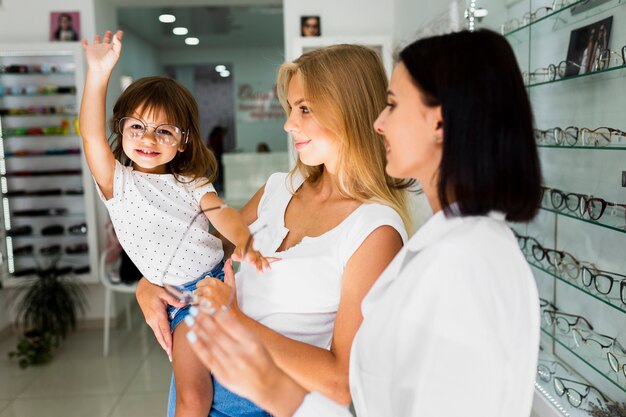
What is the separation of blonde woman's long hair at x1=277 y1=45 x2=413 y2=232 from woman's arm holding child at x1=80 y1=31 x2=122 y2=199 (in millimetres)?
452

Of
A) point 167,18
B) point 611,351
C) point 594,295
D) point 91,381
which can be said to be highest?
point 167,18

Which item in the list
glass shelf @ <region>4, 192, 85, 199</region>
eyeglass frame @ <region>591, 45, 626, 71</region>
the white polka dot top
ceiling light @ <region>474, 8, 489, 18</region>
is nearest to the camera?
the white polka dot top

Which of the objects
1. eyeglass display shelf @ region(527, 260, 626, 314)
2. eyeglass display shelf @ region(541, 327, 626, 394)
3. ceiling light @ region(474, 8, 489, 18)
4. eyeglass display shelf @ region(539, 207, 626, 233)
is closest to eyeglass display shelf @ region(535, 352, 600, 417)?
eyeglass display shelf @ region(541, 327, 626, 394)

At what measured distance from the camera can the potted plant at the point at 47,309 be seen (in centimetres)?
475

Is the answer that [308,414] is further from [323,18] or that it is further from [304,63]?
[323,18]

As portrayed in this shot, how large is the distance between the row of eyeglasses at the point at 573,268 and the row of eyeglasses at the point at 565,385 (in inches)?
17.3

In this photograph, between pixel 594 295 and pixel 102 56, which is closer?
pixel 102 56

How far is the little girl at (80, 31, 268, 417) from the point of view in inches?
58.5

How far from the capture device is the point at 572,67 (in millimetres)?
2449

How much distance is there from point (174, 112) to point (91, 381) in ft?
11.0

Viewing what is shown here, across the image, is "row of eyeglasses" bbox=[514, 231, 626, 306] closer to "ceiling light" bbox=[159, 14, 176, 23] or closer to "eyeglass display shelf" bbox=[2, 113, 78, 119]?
"eyeglass display shelf" bbox=[2, 113, 78, 119]

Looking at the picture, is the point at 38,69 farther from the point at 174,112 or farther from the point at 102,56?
the point at 102,56

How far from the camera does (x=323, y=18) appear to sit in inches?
202

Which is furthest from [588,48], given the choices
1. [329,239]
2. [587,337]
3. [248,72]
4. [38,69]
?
[248,72]
